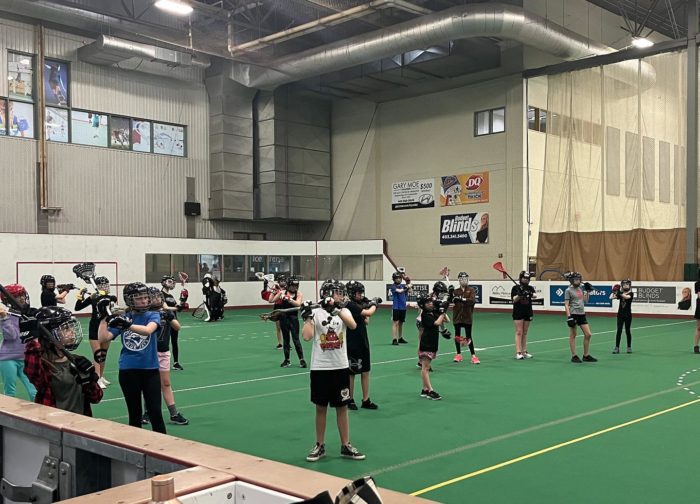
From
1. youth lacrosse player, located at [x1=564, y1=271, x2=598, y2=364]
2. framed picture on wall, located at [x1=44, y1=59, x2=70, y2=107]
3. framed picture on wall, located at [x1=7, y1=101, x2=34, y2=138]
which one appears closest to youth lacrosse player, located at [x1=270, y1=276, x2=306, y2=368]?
youth lacrosse player, located at [x1=564, y1=271, x2=598, y2=364]

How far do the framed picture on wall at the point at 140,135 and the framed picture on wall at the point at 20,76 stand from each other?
483cm

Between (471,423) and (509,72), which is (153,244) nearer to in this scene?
(509,72)

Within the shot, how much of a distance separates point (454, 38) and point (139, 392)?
22479 mm

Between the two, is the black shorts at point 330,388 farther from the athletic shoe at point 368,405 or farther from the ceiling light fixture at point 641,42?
the ceiling light fixture at point 641,42

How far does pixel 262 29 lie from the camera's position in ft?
103

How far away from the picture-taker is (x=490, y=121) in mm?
32469

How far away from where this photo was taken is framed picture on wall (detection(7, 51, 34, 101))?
28734mm

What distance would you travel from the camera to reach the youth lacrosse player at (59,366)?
18.8ft

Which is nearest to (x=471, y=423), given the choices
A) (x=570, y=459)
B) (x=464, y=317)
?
(x=570, y=459)

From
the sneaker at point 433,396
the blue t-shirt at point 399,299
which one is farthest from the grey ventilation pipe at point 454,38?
the sneaker at point 433,396

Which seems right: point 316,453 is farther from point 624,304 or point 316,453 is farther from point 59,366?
point 624,304

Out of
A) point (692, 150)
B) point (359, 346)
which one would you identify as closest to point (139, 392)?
point (359, 346)

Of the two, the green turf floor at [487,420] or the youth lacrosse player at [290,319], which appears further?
the youth lacrosse player at [290,319]

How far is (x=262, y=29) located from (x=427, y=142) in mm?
9883
